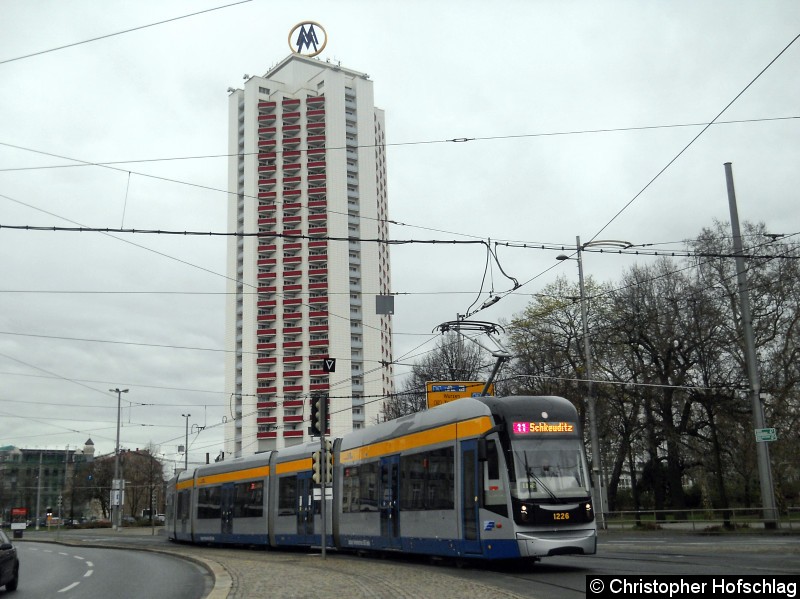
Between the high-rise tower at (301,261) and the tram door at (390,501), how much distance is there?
79664 millimetres

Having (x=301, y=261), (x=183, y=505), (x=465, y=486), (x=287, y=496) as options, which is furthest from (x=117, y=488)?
(x=465, y=486)

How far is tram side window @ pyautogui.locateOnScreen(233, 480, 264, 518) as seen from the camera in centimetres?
2958

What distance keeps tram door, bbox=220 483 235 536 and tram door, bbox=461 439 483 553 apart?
16370 mm

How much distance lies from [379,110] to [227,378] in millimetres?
45627

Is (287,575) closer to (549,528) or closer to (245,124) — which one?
(549,528)

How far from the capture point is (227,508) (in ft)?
105

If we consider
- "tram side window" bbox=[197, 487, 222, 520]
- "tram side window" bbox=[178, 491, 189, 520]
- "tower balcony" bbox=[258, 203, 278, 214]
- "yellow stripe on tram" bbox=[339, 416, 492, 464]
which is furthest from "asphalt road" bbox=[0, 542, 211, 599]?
"tower balcony" bbox=[258, 203, 278, 214]

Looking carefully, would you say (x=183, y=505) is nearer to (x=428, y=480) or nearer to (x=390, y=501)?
(x=390, y=501)

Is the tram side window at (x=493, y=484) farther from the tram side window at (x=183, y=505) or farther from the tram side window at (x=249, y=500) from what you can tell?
the tram side window at (x=183, y=505)

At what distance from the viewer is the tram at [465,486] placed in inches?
635

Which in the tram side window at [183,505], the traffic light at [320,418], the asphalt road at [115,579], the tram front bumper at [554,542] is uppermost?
the traffic light at [320,418]

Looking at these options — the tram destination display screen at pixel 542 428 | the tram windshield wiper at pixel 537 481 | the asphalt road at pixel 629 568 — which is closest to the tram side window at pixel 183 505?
the asphalt road at pixel 629 568

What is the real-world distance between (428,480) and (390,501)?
2273 mm

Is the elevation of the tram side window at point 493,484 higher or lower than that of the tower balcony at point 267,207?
lower
